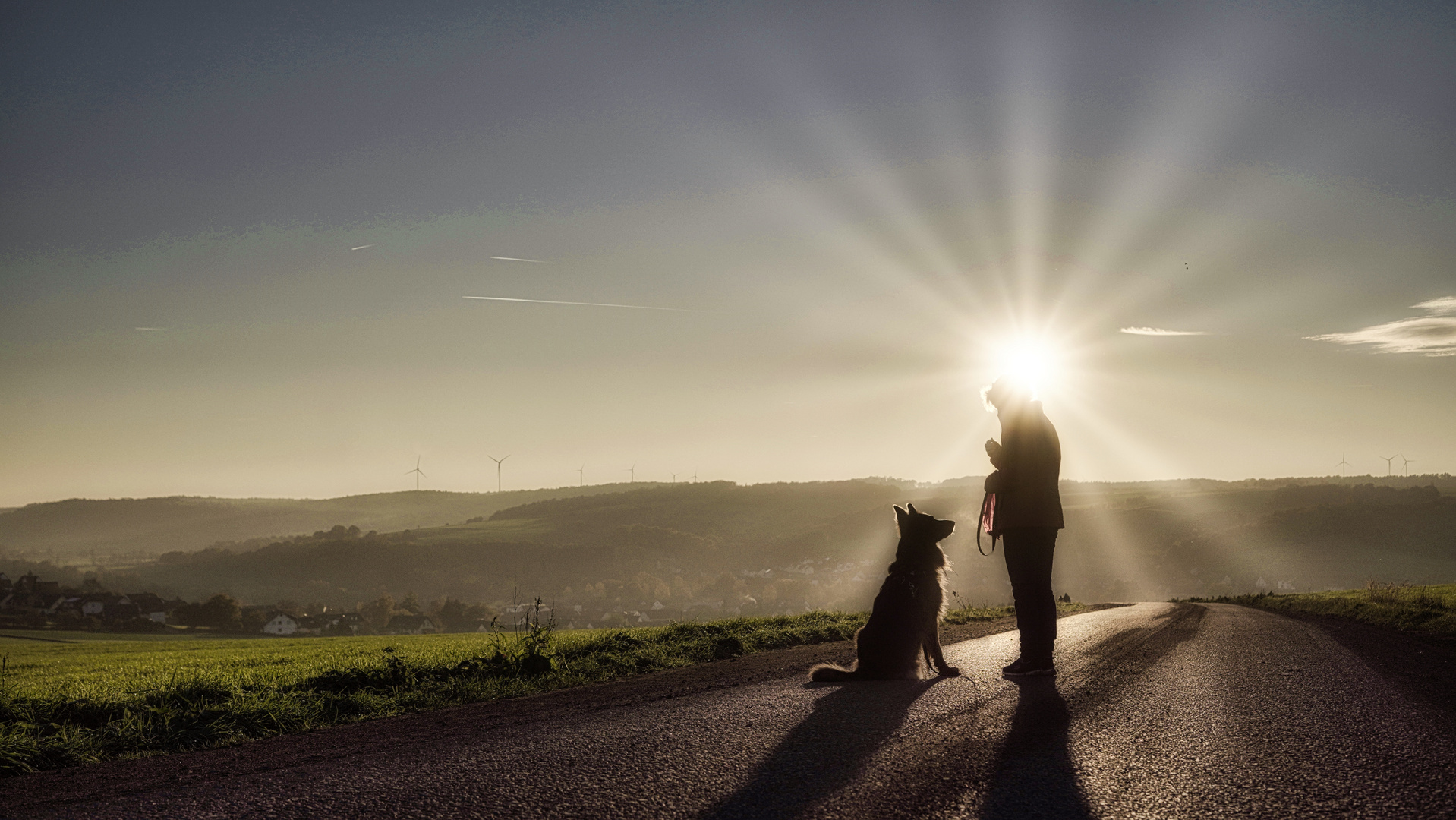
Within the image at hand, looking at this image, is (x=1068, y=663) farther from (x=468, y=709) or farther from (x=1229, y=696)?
(x=468, y=709)

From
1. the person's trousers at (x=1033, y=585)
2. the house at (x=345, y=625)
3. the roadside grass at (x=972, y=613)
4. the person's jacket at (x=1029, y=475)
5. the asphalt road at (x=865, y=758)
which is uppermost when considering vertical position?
the person's jacket at (x=1029, y=475)

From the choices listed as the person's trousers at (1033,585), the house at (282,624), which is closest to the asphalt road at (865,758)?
the person's trousers at (1033,585)

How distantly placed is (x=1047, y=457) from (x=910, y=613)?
6.31 ft

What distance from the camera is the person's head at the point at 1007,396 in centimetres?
700

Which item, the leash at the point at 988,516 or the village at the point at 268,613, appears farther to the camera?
the village at the point at 268,613

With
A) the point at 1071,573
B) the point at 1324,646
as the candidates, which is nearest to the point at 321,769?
the point at 1324,646

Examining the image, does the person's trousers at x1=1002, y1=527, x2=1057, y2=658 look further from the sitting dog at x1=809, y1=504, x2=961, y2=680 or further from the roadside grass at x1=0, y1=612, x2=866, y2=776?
the roadside grass at x1=0, y1=612, x2=866, y2=776

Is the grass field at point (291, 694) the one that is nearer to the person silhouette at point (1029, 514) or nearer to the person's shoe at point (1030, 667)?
the person's shoe at point (1030, 667)

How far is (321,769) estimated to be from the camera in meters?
4.02

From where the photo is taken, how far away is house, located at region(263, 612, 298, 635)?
8762cm

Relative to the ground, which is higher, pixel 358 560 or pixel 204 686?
pixel 204 686

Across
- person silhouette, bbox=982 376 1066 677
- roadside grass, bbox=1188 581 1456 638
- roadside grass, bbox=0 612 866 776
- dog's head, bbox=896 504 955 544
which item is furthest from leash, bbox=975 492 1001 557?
roadside grass, bbox=1188 581 1456 638

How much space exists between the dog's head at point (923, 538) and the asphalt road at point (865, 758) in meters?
1.13

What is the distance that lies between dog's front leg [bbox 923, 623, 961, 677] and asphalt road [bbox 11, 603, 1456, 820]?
0.26 metres
